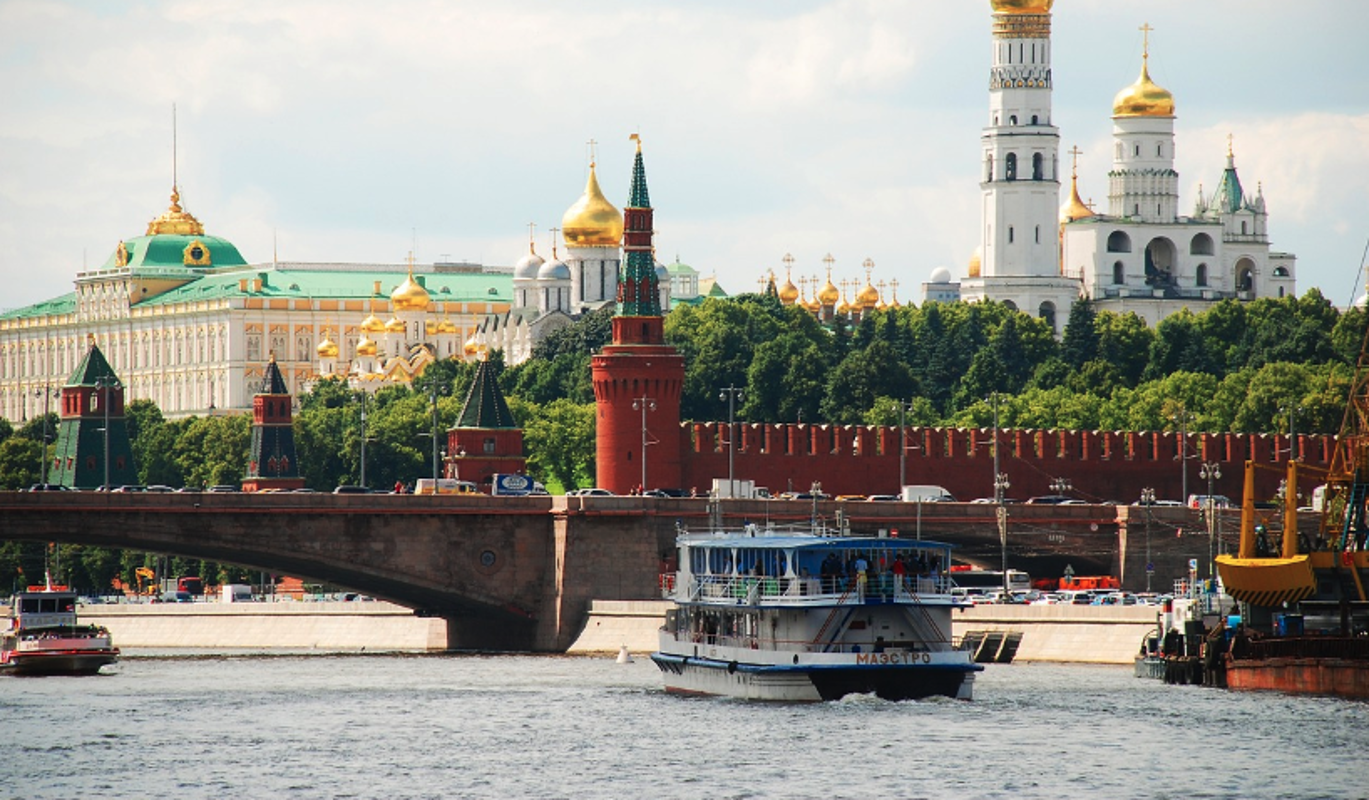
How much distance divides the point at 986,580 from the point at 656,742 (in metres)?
49.4

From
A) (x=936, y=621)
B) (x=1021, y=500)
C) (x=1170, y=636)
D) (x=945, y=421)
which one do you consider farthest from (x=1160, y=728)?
(x=945, y=421)

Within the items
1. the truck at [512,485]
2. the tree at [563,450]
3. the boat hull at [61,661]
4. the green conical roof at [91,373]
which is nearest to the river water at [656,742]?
the boat hull at [61,661]

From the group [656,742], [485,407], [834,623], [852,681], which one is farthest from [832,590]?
[485,407]

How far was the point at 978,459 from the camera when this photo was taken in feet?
447

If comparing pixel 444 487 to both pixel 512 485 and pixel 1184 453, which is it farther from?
pixel 1184 453

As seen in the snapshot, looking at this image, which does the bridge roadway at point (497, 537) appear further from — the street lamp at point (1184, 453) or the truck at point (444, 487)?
the street lamp at point (1184, 453)

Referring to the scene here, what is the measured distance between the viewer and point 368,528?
107 meters

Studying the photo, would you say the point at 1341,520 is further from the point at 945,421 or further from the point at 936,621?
the point at 945,421

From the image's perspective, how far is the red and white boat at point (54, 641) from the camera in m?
96.0

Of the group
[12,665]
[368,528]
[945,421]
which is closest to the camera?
[12,665]

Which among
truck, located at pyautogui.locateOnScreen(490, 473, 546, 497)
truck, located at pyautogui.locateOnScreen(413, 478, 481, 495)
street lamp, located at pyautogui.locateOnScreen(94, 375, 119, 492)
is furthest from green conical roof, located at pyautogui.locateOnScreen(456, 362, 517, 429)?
street lamp, located at pyautogui.locateOnScreen(94, 375, 119, 492)

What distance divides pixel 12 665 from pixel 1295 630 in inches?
1409

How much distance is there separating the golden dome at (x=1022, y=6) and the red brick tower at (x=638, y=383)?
6290 centimetres

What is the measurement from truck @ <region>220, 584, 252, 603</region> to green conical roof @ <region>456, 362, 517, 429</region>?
1278 cm
